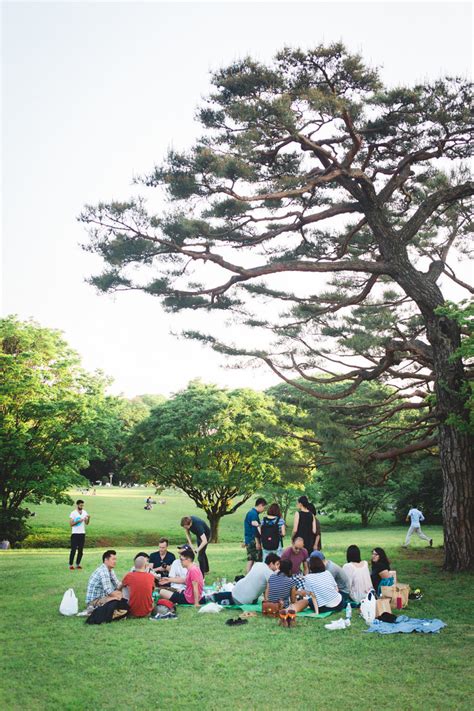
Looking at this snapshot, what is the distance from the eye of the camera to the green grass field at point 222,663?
18.5ft

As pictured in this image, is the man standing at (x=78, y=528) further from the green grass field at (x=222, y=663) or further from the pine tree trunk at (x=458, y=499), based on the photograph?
the pine tree trunk at (x=458, y=499)

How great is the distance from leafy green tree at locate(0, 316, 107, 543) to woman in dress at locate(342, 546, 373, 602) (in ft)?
48.6

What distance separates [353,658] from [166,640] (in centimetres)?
220

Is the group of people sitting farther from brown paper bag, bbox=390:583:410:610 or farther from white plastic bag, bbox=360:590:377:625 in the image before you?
white plastic bag, bbox=360:590:377:625

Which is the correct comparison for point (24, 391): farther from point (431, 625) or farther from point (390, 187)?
point (431, 625)

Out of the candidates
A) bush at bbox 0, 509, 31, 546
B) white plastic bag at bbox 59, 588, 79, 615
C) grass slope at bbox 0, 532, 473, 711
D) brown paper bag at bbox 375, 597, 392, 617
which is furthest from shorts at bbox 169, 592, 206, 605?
bush at bbox 0, 509, 31, 546

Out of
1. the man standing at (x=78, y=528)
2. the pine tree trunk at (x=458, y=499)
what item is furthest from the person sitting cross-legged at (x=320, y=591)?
the man standing at (x=78, y=528)

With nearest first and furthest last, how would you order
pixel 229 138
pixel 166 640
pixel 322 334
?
pixel 166 640
pixel 229 138
pixel 322 334

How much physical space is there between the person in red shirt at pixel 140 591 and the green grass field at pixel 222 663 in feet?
0.64

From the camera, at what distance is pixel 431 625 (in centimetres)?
819

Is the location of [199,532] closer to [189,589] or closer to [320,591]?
[189,589]

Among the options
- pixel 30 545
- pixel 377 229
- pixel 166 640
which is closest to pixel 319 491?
pixel 30 545

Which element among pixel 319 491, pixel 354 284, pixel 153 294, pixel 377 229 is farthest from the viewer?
pixel 319 491

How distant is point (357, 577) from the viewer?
30.8ft
